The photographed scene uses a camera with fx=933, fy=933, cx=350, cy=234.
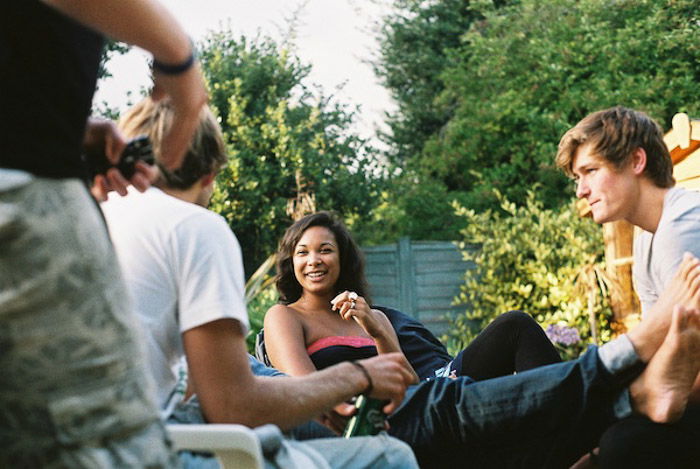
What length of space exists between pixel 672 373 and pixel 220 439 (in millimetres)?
1189

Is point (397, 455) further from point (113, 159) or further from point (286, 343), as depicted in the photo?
point (286, 343)

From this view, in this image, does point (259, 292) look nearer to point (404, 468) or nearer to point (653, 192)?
point (653, 192)

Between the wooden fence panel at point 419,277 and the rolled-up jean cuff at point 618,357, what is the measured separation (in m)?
7.53

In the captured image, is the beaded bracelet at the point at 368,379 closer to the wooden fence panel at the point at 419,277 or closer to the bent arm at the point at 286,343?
the bent arm at the point at 286,343

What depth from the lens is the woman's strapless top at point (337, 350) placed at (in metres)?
3.54

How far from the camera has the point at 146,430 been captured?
3.74ft

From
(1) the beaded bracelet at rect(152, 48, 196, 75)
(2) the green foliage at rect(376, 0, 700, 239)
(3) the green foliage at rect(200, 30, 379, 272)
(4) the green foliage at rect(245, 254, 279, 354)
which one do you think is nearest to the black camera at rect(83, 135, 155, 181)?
(1) the beaded bracelet at rect(152, 48, 196, 75)

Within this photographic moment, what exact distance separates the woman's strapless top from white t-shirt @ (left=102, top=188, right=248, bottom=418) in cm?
182

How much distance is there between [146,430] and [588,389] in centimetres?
134

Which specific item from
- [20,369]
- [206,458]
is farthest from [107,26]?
[206,458]

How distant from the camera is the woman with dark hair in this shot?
10.8 ft

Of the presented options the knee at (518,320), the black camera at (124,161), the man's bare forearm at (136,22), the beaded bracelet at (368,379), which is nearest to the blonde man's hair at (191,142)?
the black camera at (124,161)

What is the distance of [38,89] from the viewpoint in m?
1.12

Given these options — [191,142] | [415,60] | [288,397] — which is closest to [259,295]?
[191,142]
